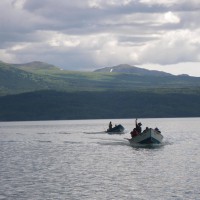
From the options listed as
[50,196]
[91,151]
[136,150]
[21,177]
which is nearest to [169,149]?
[136,150]

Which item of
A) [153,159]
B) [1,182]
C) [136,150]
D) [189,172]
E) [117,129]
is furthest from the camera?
[117,129]

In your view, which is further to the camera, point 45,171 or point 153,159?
point 153,159

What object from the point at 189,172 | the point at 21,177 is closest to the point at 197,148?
the point at 189,172

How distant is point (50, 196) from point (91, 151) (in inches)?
1997

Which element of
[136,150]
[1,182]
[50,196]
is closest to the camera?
[50,196]

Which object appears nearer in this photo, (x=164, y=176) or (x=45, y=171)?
(x=164, y=176)

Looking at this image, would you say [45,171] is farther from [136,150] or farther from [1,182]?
[136,150]

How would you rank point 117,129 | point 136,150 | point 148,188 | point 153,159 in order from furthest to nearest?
1. point 117,129
2. point 136,150
3. point 153,159
4. point 148,188

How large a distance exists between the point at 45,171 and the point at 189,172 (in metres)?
18.3

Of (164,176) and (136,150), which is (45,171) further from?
(136,150)

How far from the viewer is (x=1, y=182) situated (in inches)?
Result: 2477

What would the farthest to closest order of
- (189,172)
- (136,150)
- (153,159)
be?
1. (136,150)
2. (153,159)
3. (189,172)

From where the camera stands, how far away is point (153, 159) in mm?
86000

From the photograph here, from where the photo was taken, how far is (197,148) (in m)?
108
